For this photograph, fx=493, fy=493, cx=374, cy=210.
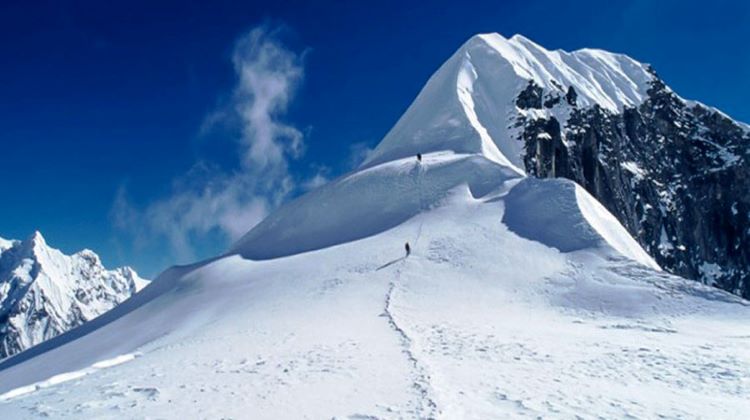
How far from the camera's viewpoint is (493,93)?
9262 cm

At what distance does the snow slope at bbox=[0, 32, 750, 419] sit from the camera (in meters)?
11.2

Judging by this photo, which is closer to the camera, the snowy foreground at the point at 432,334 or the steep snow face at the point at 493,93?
the snowy foreground at the point at 432,334

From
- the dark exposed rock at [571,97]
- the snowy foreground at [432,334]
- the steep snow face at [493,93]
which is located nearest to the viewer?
the snowy foreground at [432,334]

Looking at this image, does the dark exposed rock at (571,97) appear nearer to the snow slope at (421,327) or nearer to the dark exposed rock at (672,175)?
the dark exposed rock at (672,175)

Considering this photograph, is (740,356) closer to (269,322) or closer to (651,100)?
(269,322)

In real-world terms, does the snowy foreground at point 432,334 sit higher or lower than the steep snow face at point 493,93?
lower

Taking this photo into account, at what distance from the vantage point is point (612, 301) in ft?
Answer: 74.3

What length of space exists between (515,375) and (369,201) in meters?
36.1

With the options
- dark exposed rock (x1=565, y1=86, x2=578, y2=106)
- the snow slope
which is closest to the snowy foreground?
the snow slope

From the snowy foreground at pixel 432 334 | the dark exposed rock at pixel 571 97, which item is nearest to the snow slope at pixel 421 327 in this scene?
the snowy foreground at pixel 432 334

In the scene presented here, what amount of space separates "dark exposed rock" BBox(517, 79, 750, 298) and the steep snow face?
193 inches

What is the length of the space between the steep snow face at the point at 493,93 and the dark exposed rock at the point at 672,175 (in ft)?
16.1

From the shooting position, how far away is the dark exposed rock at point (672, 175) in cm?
10112

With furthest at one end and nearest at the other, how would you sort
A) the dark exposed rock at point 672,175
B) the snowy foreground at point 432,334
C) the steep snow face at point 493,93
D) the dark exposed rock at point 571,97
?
the dark exposed rock at point 571,97
the dark exposed rock at point 672,175
the steep snow face at point 493,93
the snowy foreground at point 432,334
